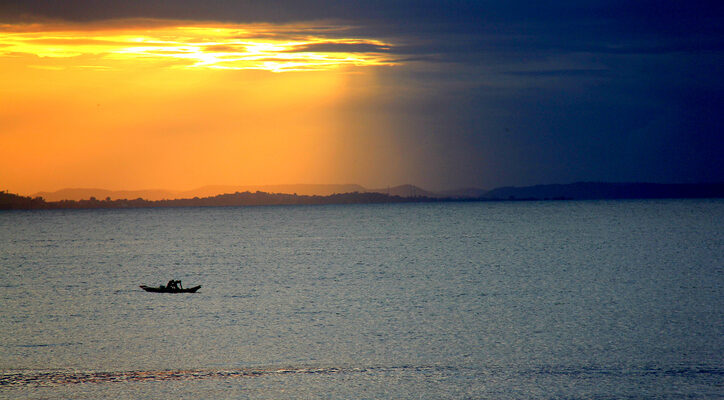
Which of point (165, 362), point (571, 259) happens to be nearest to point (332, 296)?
point (165, 362)

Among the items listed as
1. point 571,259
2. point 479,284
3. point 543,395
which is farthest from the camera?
point 571,259

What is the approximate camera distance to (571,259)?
210 feet

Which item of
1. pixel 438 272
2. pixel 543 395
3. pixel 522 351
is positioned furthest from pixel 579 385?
pixel 438 272

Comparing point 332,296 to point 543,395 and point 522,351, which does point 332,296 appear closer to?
point 522,351

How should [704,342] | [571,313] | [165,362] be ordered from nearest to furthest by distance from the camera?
[165,362]
[704,342]
[571,313]

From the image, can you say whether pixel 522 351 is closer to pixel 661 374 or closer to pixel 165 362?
pixel 661 374

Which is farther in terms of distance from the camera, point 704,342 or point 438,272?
point 438,272

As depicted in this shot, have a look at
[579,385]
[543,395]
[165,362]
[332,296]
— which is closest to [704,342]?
[579,385]

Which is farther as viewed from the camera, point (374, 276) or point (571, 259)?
point (571, 259)

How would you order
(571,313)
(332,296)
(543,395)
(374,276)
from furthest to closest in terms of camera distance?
1. (374,276)
2. (332,296)
3. (571,313)
4. (543,395)

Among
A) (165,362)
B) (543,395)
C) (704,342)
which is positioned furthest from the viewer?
(704,342)

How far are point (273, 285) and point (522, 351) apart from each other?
24.3 m

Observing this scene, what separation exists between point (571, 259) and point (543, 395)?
48.6 metres

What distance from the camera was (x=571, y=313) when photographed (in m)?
31.2
